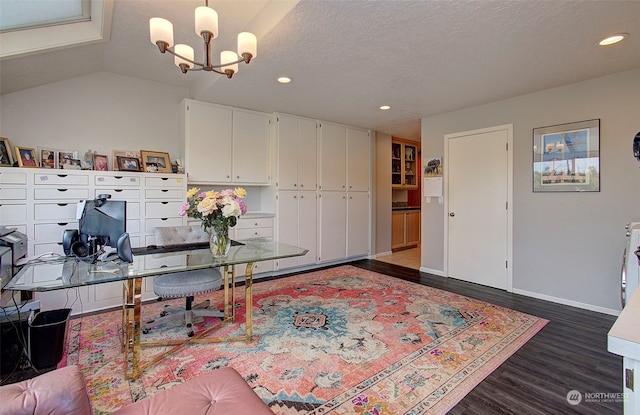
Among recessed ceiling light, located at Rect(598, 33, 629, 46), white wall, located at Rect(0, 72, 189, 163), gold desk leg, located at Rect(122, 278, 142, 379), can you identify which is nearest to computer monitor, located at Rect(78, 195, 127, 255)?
gold desk leg, located at Rect(122, 278, 142, 379)

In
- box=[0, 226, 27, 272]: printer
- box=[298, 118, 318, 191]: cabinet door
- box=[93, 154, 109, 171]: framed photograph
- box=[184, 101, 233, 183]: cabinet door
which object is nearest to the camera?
box=[0, 226, 27, 272]: printer

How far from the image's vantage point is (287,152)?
4.47m

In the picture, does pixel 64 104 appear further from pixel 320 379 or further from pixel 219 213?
pixel 320 379

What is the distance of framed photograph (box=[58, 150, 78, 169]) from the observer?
309cm

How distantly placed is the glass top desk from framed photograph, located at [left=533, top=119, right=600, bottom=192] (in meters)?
2.97

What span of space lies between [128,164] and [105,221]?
68.0 inches

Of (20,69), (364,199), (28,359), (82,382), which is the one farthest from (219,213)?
(364,199)

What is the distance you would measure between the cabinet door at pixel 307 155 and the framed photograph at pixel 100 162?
244 centimetres

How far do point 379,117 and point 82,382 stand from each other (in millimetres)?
4447

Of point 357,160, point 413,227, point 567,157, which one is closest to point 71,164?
point 357,160

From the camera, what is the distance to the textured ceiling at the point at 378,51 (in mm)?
1990

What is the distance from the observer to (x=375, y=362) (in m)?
2.08

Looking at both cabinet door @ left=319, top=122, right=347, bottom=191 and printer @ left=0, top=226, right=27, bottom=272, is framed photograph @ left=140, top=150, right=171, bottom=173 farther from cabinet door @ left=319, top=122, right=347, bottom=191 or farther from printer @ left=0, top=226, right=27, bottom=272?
cabinet door @ left=319, top=122, right=347, bottom=191

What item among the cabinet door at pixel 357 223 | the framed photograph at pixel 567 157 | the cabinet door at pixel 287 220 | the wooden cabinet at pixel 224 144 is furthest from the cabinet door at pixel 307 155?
the framed photograph at pixel 567 157
